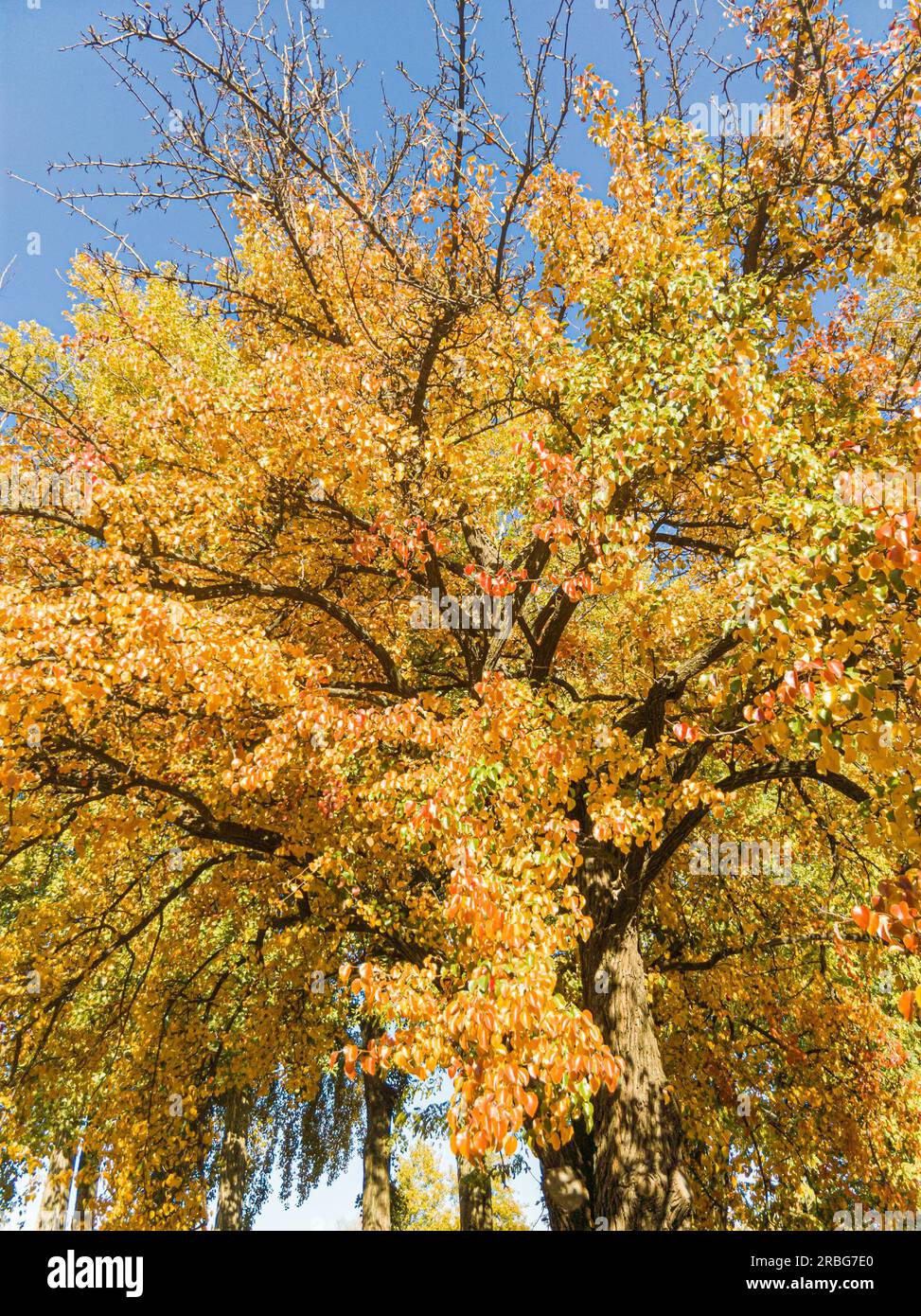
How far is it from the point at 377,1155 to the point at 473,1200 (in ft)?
8.81

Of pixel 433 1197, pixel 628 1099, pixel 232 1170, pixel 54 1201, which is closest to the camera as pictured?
pixel 628 1099

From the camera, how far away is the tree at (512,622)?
17.8ft

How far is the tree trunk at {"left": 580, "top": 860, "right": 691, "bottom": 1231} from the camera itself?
6625 mm

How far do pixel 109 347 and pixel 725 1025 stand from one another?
44.6 ft

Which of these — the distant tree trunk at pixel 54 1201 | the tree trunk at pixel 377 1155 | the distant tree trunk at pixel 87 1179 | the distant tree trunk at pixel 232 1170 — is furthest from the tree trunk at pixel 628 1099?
the distant tree trunk at pixel 54 1201

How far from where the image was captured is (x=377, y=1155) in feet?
51.1

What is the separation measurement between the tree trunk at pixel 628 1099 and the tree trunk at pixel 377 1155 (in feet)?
31.6

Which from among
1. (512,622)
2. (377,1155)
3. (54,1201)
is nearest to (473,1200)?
(377,1155)

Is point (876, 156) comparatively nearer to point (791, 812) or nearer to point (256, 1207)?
point (791, 812)

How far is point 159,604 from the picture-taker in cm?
658

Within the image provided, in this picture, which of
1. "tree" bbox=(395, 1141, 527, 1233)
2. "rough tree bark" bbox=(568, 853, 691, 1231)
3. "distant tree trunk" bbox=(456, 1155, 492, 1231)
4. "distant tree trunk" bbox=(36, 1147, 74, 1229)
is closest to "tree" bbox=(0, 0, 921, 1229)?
"rough tree bark" bbox=(568, 853, 691, 1231)

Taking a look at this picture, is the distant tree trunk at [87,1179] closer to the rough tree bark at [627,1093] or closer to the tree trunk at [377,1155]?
the tree trunk at [377,1155]

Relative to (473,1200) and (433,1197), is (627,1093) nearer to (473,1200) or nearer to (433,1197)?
(473,1200)

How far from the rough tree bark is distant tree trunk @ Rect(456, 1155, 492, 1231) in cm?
734
